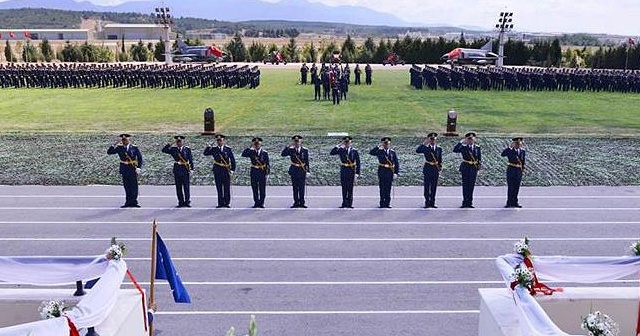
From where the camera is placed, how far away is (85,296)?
17.7 ft

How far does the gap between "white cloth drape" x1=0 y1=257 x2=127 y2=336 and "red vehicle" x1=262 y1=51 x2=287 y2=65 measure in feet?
157

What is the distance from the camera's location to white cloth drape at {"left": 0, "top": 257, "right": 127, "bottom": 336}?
4.57 metres

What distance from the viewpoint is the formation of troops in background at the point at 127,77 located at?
3359 centimetres

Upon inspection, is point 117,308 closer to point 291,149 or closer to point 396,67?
point 291,149

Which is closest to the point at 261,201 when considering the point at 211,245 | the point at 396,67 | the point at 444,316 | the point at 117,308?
the point at 211,245

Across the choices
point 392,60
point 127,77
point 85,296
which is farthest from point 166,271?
point 392,60

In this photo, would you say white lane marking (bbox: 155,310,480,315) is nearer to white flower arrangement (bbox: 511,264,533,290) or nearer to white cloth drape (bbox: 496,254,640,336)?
white cloth drape (bbox: 496,254,640,336)

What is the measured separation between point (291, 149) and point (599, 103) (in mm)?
19961

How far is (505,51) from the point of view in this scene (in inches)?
2002

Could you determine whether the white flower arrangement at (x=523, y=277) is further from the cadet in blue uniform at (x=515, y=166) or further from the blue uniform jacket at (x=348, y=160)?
the cadet in blue uniform at (x=515, y=166)

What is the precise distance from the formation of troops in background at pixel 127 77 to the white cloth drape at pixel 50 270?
27860 mm

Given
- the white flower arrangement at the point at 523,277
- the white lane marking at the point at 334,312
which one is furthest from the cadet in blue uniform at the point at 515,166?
the white flower arrangement at the point at 523,277

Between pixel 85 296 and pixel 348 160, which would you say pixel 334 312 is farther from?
pixel 348 160

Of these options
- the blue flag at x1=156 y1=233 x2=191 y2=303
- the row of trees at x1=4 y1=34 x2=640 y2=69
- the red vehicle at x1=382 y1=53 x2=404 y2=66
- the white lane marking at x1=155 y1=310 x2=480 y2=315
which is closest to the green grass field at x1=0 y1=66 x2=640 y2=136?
the white lane marking at x1=155 y1=310 x2=480 y2=315
